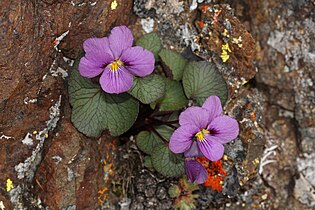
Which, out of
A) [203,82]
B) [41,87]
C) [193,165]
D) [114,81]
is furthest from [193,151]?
[41,87]

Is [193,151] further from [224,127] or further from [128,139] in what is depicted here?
[128,139]

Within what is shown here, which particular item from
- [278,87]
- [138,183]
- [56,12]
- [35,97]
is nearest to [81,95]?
[35,97]

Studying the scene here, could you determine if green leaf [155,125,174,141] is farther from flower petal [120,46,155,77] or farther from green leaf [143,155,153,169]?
flower petal [120,46,155,77]

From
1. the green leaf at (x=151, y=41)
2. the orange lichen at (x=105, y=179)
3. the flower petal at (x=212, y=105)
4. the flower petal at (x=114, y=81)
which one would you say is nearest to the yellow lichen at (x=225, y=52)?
the green leaf at (x=151, y=41)

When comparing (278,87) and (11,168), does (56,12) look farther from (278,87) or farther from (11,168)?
(278,87)

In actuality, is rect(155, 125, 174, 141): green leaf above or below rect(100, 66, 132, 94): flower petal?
below

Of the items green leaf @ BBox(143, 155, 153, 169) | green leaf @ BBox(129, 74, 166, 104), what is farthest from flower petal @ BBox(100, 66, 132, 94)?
green leaf @ BBox(143, 155, 153, 169)
